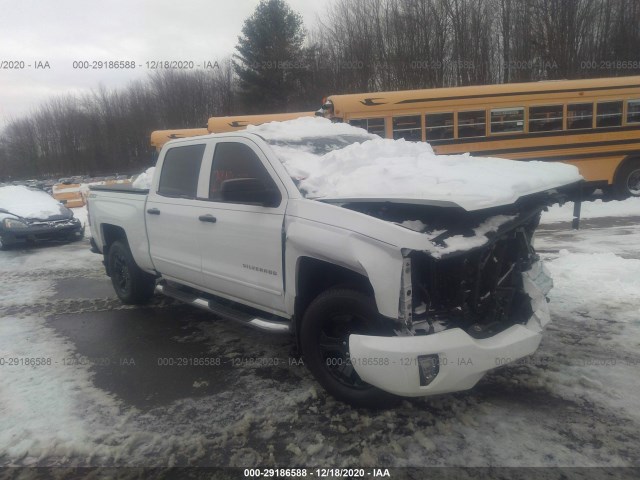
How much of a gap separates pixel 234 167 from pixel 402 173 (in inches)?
63.4

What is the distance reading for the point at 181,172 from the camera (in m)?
4.93

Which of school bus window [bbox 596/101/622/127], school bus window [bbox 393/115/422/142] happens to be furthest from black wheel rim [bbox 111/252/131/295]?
school bus window [bbox 596/101/622/127]

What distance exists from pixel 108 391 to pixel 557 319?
419 centimetres

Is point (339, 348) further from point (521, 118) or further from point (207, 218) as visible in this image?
point (521, 118)

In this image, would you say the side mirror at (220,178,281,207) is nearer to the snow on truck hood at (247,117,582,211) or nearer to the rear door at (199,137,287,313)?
the rear door at (199,137,287,313)

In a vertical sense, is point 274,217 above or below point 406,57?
below

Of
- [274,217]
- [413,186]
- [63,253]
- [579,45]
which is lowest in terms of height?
[63,253]

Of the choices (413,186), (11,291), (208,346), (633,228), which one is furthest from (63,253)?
(633,228)

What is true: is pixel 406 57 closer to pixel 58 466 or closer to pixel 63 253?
pixel 63 253

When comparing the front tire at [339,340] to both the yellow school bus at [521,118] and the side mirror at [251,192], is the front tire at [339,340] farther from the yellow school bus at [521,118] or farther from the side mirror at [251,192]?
the yellow school bus at [521,118]

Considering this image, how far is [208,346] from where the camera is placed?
4785mm

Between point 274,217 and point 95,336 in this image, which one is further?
point 95,336

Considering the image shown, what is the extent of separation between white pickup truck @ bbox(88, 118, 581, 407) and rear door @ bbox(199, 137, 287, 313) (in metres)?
0.01

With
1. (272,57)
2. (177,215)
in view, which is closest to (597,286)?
(177,215)
